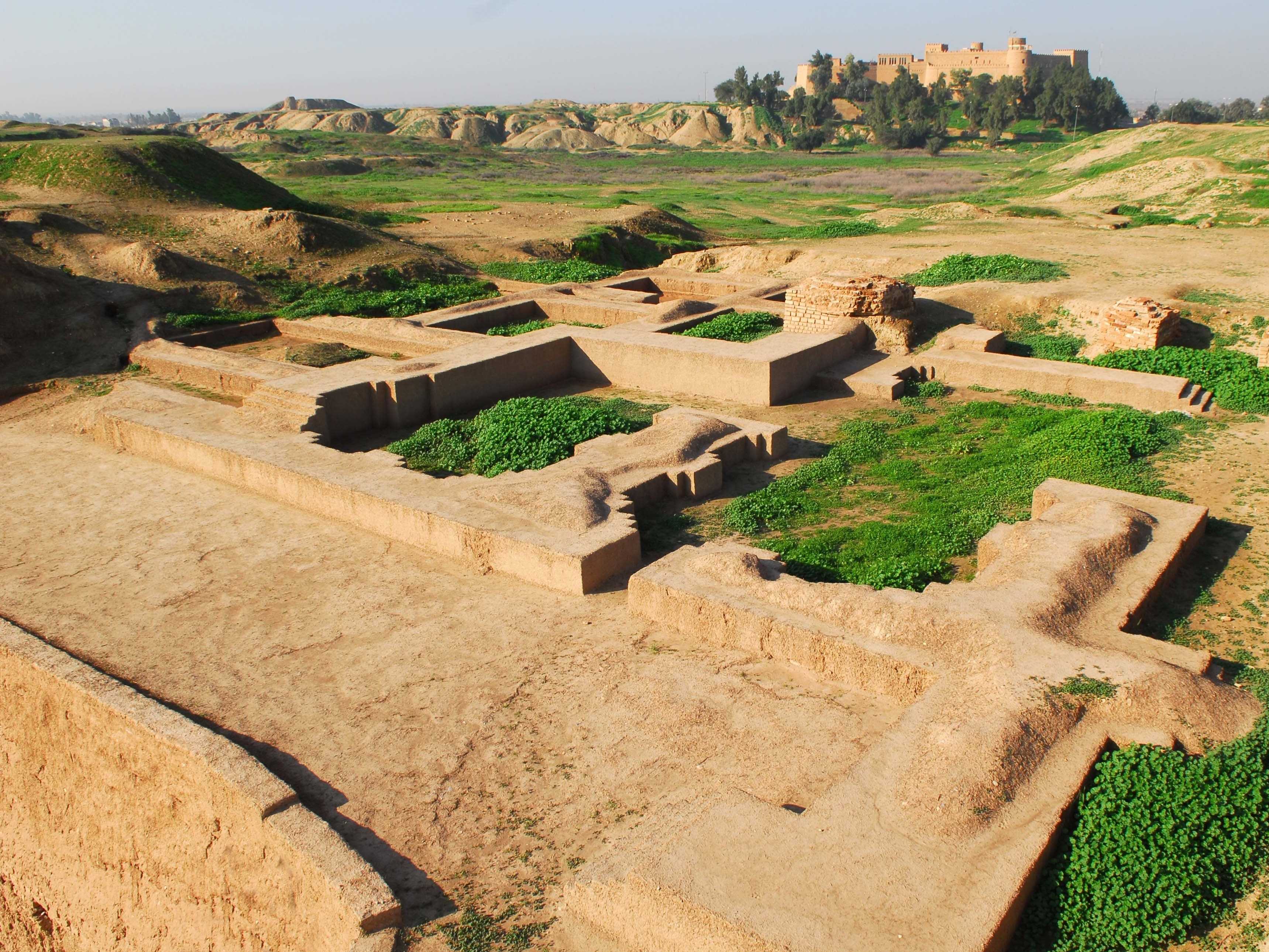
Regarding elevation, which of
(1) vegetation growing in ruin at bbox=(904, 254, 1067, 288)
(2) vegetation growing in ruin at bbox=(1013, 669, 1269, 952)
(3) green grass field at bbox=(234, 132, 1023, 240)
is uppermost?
(3) green grass field at bbox=(234, 132, 1023, 240)

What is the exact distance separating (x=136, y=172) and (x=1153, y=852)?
19.7m

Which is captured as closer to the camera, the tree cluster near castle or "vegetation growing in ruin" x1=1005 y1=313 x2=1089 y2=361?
"vegetation growing in ruin" x1=1005 y1=313 x2=1089 y2=361

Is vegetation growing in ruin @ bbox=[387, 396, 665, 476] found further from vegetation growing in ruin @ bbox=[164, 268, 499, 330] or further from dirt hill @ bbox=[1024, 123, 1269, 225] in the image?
dirt hill @ bbox=[1024, 123, 1269, 225]

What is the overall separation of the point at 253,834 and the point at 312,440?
4.94 m

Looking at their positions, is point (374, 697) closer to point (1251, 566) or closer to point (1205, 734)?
point (1205, 734)

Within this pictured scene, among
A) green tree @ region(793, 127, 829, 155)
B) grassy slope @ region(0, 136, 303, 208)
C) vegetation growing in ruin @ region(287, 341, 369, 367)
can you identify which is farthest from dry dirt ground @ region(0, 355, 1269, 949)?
green tree @ region(793, 127, 829, 155)

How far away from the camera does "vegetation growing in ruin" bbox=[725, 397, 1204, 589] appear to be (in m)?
6.56

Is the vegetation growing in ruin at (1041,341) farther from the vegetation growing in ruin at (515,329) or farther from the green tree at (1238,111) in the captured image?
the green tree at (1238,111)

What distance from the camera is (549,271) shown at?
17000 mm

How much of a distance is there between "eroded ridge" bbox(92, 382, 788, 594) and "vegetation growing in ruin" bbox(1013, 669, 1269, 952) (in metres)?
3.23

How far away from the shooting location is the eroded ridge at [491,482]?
6.44 meters

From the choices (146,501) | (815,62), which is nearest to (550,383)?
(146,501)

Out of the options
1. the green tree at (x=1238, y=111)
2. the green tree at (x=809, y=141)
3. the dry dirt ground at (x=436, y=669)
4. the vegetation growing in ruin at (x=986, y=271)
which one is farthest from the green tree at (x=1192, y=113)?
the dry dirt ground at (x=436, y=669)

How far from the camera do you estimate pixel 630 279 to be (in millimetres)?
16078
